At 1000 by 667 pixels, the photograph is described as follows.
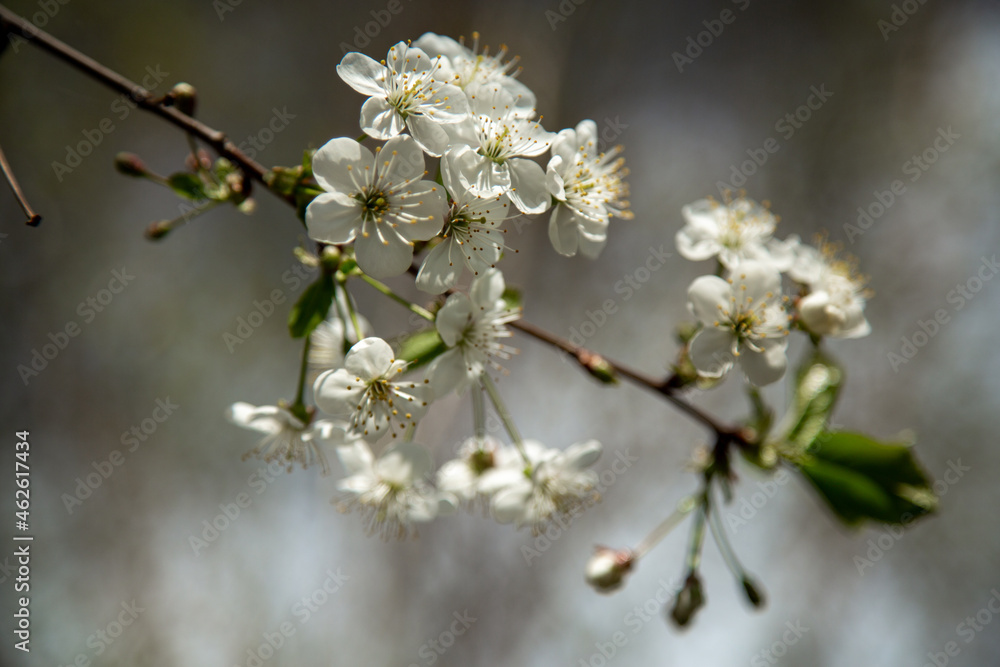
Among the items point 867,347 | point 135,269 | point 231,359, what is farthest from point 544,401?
point 135,269

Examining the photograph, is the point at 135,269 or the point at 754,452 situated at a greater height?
the point at 754,452

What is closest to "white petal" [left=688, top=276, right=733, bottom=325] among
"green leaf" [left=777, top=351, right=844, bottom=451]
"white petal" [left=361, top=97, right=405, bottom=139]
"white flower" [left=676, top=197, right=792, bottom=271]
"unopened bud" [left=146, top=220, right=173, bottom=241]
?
"white flower" [left=676, top=197, right=792, bottom=271]

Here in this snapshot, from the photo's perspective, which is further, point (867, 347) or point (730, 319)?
point (867, 347)

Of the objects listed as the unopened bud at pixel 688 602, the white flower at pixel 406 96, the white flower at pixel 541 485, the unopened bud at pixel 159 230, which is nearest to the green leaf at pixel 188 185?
the unopened bud at pixel 159 230

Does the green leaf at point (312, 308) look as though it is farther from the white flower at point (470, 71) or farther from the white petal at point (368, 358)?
the white flower at point (470, 71)

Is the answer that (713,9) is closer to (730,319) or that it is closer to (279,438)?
(730,319)

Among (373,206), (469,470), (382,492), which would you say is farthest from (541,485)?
(373,206)

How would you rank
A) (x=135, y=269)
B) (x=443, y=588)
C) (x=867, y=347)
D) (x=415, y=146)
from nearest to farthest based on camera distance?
(x=415, y=146) < (x=135, y=269) < (x=443, y=588) < (x=867, y=347)
